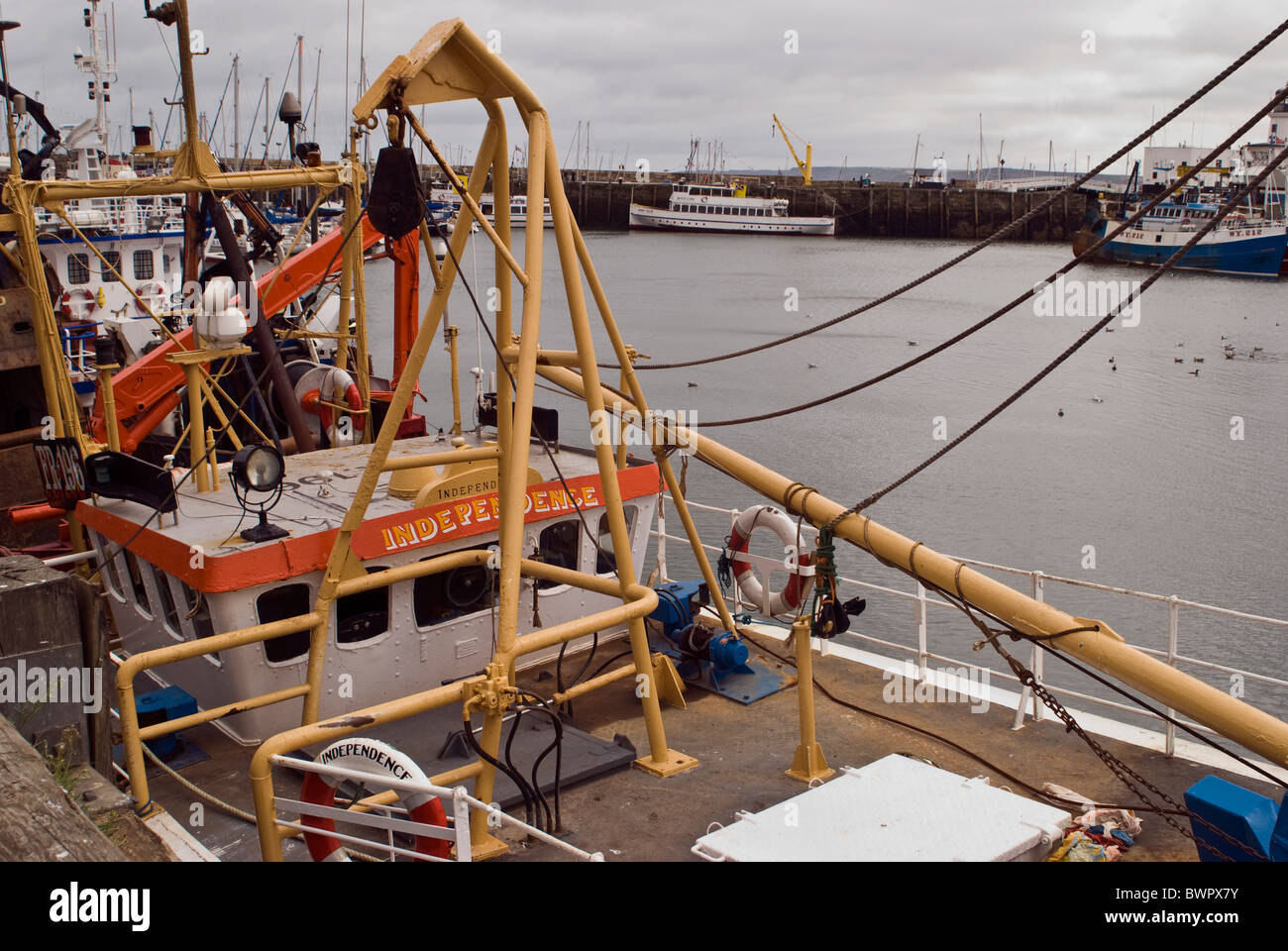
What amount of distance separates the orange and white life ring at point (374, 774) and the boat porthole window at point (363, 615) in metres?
2.67

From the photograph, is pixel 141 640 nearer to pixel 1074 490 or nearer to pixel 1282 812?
pixel 1282 812

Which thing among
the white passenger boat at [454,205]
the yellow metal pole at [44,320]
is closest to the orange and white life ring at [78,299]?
the white passenger boat at [454,205]

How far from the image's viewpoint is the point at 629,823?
364 inches

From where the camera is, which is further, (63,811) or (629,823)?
(629,823)

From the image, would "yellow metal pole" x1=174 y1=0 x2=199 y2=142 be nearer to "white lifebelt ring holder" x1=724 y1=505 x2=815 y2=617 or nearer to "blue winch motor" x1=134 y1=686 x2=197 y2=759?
"blue winch motor" x1=134 y1=686 x2=197 y2=759

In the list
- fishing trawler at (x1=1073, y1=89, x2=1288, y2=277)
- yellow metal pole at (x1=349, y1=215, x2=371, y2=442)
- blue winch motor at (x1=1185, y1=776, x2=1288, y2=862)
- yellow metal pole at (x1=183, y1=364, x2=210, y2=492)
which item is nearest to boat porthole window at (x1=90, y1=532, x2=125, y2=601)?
yellow metal pole at (x1=183, y1=364, x2=210, y2=492)

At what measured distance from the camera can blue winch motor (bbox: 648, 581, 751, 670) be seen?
11805mm

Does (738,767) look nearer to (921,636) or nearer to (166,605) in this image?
(921,636)

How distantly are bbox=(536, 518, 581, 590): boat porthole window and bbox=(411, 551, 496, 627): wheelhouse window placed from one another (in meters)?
0.79

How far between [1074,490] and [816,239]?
97411 millimetres

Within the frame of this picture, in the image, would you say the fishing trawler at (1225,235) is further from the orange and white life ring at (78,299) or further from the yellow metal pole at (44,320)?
the yellow metal pole at (44,320)

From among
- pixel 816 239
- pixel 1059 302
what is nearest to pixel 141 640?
pixel 1059 302

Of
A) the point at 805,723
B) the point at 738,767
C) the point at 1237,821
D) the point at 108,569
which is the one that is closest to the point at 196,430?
the point at 108,569

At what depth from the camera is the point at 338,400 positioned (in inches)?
614
